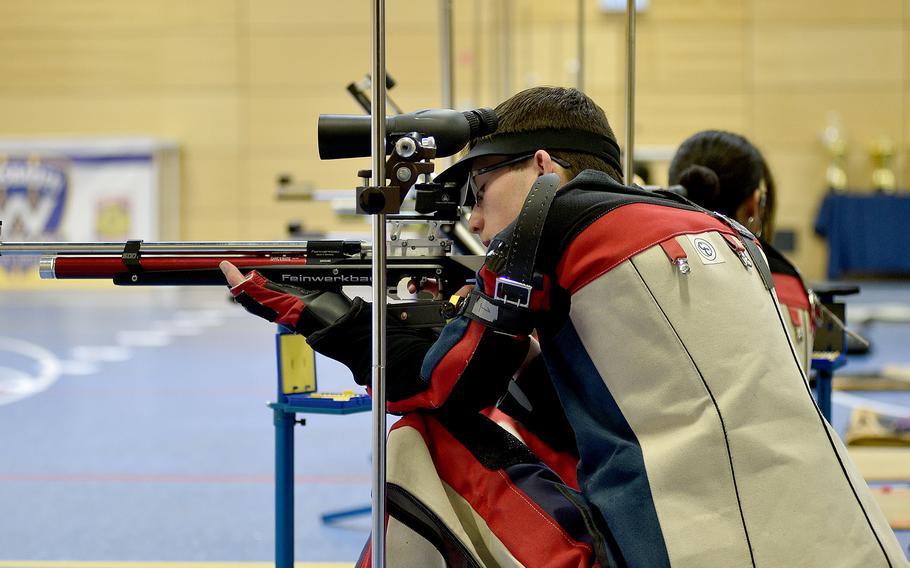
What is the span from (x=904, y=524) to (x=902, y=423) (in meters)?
1.27

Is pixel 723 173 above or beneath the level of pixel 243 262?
above

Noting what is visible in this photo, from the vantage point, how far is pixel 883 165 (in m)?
9.89

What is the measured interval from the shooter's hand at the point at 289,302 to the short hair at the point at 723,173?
1.00m

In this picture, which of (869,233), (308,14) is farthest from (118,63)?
(869,233)

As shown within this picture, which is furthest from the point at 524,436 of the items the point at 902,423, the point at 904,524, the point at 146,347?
the point at 146,347

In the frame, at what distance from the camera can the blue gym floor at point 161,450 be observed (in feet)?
8.43

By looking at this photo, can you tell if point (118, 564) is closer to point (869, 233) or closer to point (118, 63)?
point (869, 233)

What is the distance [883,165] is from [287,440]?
31.1 feet

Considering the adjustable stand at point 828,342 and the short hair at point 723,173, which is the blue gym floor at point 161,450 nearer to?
the adjustable stand at point 828,342

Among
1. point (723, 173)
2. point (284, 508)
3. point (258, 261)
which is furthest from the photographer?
point (723, 173)

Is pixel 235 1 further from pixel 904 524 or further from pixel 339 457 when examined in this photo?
pixel 904 524

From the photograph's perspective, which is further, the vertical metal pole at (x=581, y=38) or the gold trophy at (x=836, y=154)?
the gold trophy at (x=836, y=154)

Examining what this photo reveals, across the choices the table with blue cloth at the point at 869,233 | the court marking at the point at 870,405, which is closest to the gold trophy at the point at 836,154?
the table with blue cloth at the point at 869,233

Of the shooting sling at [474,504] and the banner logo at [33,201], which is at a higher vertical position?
the banner logo at [33,201]
